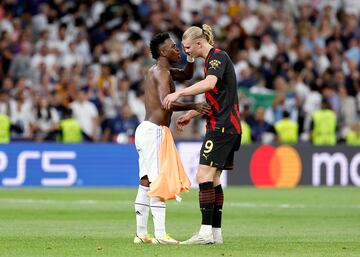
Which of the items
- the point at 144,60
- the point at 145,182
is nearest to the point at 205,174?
the point at 145,182

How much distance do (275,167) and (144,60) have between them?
4751 mm

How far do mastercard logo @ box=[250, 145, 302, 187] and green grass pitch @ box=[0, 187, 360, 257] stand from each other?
1.89 meters

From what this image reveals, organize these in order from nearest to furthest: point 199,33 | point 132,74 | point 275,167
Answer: point 199,33, point 275,167, point 132,74

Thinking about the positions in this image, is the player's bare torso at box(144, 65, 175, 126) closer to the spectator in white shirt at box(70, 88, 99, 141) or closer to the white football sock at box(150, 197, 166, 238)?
the white football sock at box(150, 197, 166, 238)

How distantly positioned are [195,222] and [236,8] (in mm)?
16251

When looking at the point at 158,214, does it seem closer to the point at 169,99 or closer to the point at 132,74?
the point at 169,99

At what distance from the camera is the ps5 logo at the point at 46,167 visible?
24328mm

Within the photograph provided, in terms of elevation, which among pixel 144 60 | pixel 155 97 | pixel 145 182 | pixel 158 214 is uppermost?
pixel 144 60

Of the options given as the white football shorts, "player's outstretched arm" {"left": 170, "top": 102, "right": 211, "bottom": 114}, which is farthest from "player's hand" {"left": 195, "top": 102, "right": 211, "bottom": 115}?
the white football shorts

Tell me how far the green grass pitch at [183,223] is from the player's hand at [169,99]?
154 cm

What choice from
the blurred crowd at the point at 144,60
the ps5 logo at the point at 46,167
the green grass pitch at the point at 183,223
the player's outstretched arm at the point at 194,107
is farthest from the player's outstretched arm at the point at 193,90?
the blurred crowd at the point at 144,60

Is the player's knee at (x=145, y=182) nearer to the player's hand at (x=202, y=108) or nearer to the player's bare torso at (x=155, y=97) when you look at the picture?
the player's bare torso at (x=155, y=97)

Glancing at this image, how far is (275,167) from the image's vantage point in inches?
1030

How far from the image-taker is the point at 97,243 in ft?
38.9
